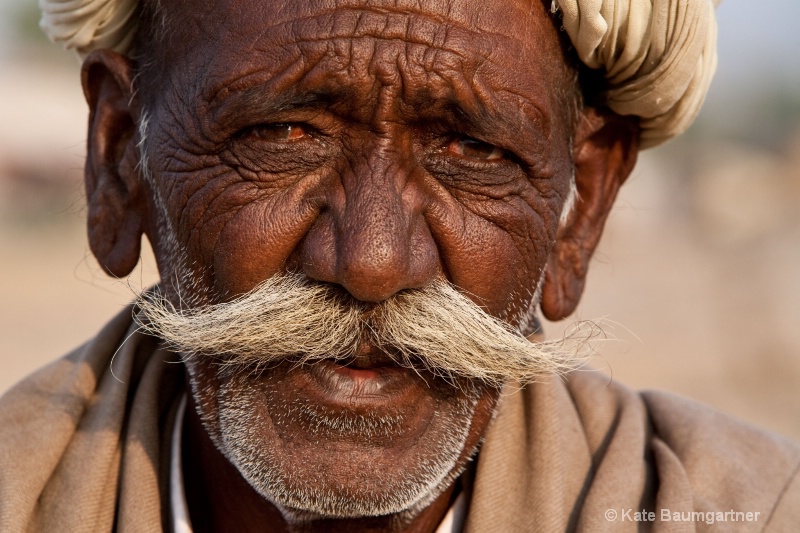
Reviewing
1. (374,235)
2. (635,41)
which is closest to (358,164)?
(374,235)

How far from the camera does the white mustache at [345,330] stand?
225cm

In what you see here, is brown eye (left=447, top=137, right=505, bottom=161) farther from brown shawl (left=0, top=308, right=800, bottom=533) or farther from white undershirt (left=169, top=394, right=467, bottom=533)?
white undershirt (left=169, top=394, right=467, bottom=533)

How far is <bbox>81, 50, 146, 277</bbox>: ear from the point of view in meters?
2.75

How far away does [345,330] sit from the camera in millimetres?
2246

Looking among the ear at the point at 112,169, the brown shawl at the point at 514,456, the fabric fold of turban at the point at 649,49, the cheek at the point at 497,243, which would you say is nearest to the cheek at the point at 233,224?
the ear at the point at 112,169

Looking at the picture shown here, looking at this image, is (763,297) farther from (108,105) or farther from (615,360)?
(108,105)

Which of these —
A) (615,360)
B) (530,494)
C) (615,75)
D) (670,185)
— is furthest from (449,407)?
(670,185)

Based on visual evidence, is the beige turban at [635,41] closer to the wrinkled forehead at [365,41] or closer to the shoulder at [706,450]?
the wrinkled forehead at [365,41]

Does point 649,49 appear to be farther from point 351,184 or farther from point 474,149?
point 351,184

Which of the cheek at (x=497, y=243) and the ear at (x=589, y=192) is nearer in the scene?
the cheek at (x=497, y=243)

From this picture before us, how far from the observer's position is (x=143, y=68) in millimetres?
2715

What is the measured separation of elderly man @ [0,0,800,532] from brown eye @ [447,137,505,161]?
1 centimetres

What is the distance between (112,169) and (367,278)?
1047mm

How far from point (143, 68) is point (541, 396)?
4.74ft
